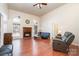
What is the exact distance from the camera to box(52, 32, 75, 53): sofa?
4.86 m

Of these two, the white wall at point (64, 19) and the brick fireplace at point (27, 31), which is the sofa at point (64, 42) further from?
the brick fireplace at point (27, 31)

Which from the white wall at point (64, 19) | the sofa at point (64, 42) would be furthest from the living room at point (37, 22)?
the sofa at point (64, 42)

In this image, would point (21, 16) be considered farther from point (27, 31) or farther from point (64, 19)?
point (64, 19)

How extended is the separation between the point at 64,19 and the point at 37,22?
1.43 meters

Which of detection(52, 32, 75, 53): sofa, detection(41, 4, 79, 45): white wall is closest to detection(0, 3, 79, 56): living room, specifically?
detection(41, 4, 79, 45): white wall

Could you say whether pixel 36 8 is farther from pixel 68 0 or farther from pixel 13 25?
pixel 68 0

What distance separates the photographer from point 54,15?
488 centimetres

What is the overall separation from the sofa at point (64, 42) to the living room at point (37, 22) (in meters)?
0.24

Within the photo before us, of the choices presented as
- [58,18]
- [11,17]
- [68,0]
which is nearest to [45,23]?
[58,18]

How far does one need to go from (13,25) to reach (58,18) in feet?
6.70

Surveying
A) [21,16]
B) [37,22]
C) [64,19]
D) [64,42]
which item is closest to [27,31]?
[37,22]

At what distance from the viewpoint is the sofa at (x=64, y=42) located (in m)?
4.86

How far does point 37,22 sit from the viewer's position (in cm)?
482

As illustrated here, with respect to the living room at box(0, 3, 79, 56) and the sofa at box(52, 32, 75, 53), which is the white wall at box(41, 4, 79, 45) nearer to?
the living room at box(0, 3, 79, 56)
